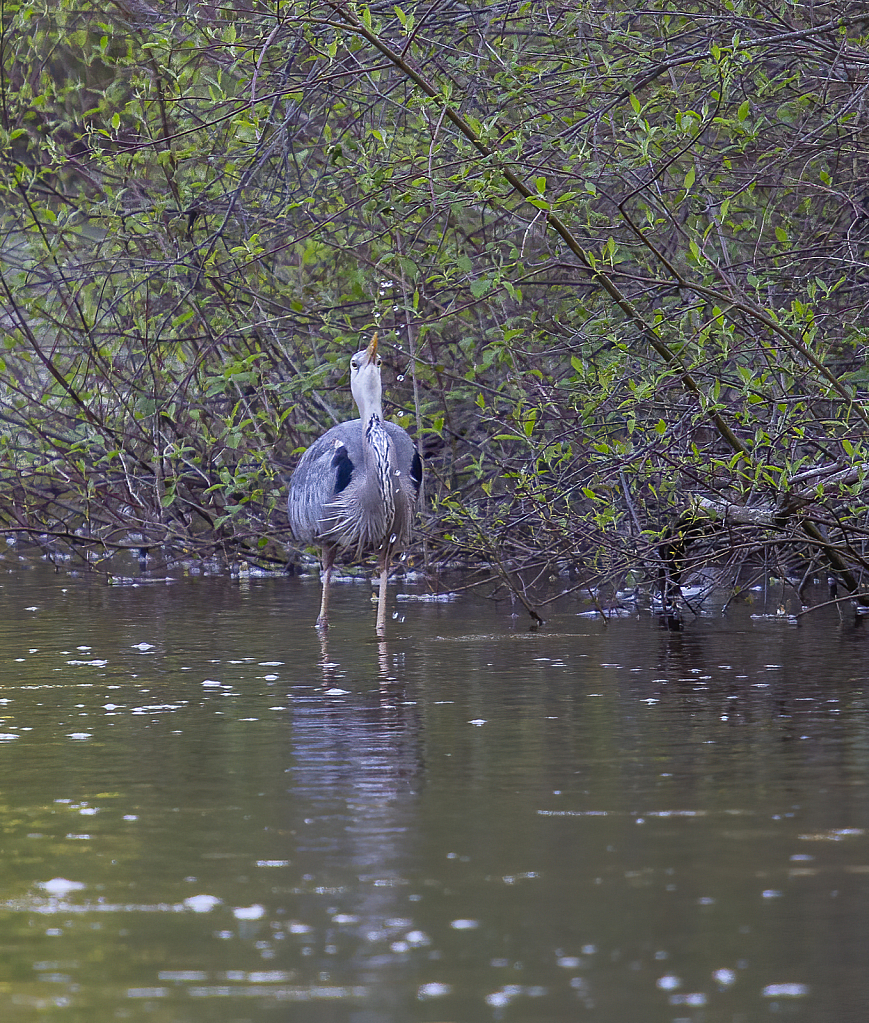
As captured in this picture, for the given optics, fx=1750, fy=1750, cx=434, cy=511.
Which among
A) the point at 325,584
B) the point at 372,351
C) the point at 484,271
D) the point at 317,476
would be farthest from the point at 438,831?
the point at 317,476

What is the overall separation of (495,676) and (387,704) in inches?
41.0

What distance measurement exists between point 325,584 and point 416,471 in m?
0.97

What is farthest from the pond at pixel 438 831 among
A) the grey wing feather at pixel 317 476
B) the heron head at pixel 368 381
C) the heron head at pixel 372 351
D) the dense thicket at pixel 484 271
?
the heron head at pixel 372 351

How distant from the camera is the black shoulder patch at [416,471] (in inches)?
459

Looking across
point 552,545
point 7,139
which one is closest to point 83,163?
point 7,139

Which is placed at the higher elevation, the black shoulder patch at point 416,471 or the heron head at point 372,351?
the heron head at point 372,351

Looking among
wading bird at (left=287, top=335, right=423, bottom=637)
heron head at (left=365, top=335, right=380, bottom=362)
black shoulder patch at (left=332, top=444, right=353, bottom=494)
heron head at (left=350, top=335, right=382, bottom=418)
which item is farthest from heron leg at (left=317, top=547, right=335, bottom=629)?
heron head at (left=365, top=335, right=380, bottom=362)

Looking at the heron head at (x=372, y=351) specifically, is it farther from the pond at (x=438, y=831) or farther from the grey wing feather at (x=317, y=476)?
the pond at (x=438, y=831)

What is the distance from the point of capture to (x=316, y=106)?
12367 millimetres

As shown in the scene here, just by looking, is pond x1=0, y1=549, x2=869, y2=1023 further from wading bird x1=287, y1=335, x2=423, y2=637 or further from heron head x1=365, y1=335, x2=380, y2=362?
heron head x1=365, y1=335, x2=380, y2=362

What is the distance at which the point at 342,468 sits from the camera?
38.0ft

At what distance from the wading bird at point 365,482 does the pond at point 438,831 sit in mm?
1395

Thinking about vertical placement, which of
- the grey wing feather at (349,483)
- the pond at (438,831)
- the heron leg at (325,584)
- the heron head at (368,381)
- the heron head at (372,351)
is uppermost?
the heron head at (372,351)

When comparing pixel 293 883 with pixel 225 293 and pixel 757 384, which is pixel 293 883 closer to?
pixel 757 384
